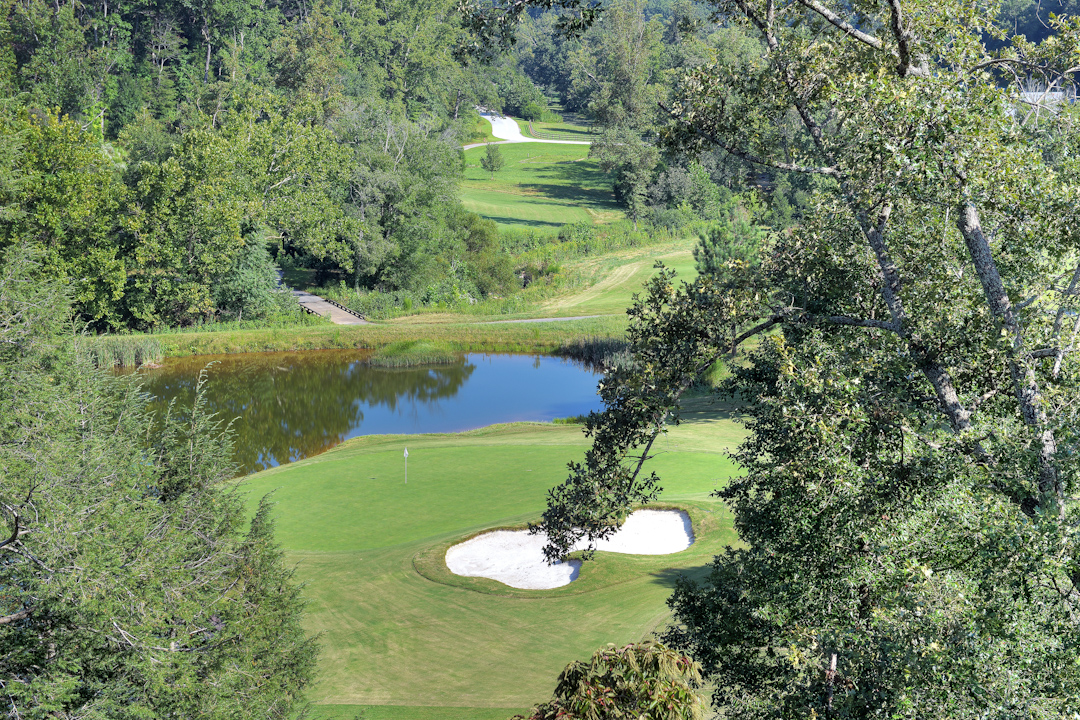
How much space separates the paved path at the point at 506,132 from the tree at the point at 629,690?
9465 cm

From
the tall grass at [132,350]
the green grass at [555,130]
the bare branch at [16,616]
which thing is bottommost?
the tall grass at [132,350]

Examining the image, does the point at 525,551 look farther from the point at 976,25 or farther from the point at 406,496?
the point at 976,25

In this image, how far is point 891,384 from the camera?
7586 mm

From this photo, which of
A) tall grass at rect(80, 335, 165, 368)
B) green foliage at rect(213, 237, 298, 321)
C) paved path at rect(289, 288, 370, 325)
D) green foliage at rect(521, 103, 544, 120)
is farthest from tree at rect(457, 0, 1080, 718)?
green foliage at rect(521, 103, 544, 120)

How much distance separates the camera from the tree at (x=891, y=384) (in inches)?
216

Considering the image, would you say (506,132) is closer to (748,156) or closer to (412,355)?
(412,355)

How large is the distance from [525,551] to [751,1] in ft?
32.3

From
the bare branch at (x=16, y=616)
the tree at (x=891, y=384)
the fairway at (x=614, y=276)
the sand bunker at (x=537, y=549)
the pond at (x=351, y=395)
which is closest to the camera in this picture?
the tree at (x=891, y=384)

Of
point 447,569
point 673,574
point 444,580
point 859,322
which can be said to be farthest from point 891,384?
point 447,569

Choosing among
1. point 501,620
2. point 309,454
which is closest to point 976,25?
point 501,620

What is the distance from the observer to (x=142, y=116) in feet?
224

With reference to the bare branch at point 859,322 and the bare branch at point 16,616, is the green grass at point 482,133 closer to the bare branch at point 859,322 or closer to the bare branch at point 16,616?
the bare branch at point 859,322

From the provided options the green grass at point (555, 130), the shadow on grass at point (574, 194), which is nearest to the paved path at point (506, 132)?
the green grass at point (555, 130)

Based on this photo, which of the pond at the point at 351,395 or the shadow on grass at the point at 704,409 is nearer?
the shadow on grass at the point at 704,409
